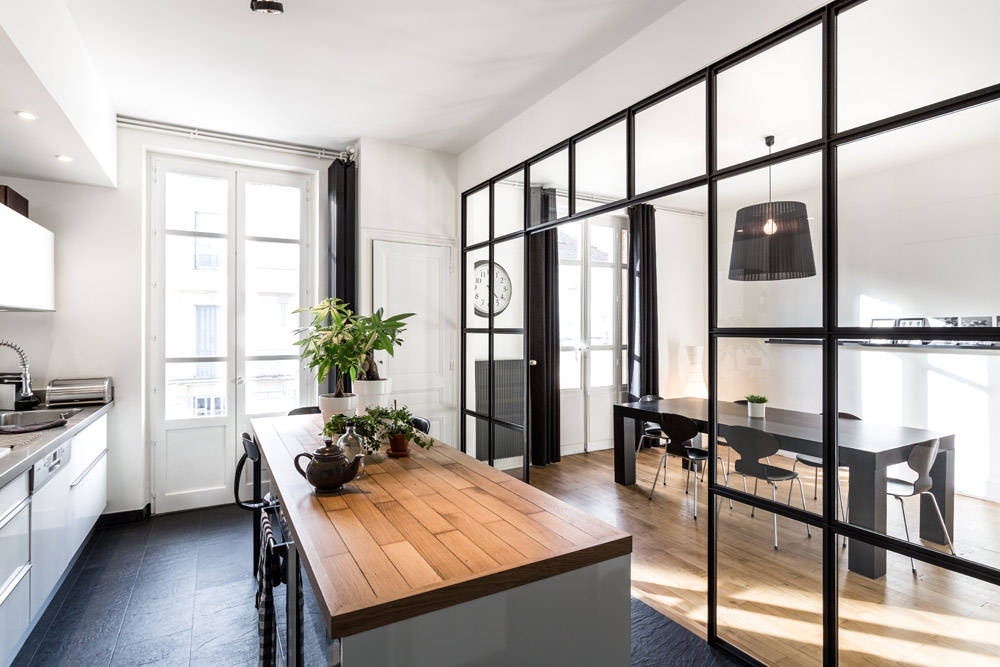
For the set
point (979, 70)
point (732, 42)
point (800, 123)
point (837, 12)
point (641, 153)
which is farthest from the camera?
point (641, 153)

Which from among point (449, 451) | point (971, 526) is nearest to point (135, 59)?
point (449, 451)

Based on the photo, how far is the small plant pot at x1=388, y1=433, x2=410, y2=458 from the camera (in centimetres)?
214

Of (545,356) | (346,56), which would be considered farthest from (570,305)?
(346,56)

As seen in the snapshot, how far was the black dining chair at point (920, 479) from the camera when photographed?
1526 mm

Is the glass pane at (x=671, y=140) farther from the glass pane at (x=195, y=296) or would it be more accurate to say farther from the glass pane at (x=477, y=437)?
the glass pane at (x=195, y=296)

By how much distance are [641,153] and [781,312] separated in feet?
3.55

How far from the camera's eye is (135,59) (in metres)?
2.79

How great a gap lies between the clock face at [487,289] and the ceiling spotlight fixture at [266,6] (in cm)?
206

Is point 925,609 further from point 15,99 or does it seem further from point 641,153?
point 15,99

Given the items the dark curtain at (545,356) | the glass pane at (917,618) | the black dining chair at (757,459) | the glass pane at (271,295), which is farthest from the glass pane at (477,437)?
the glass pane at (917,618)

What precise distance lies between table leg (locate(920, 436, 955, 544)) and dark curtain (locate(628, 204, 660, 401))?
11.1 ft

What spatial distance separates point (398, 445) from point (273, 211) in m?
2.91

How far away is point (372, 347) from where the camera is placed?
214 centimetres

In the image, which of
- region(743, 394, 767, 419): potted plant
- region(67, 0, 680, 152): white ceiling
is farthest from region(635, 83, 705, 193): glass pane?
region(743, 394, 767, 419): potted plant
